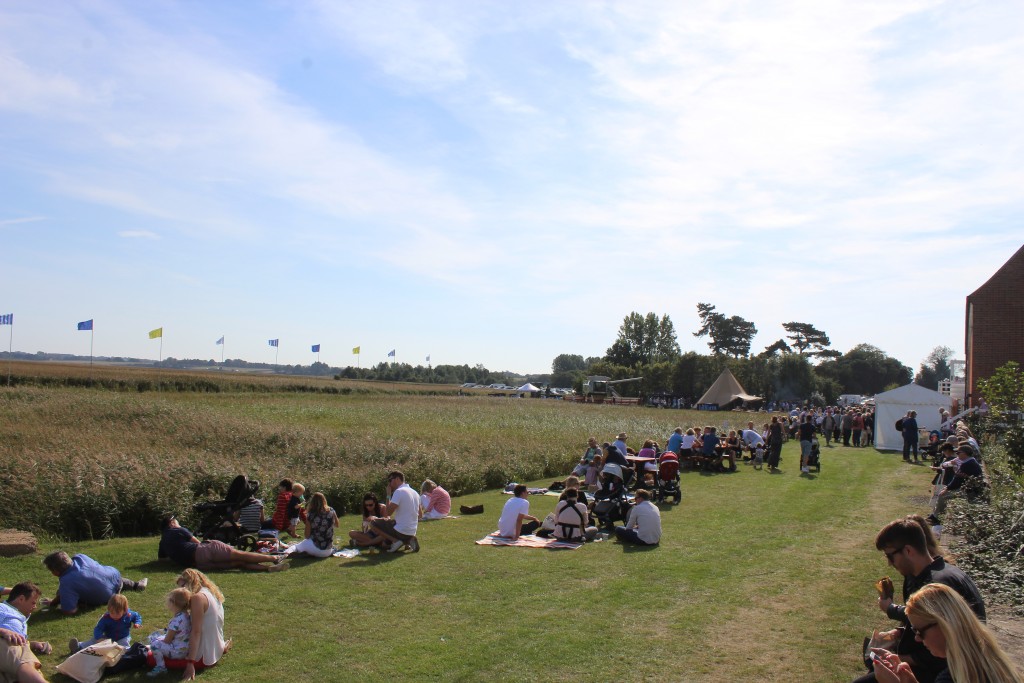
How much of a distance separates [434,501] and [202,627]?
805 centimetres

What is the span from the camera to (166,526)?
10.2 m

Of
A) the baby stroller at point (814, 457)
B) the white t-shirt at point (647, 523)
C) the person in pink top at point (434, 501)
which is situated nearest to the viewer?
the white t-shirt at point (647, 523)

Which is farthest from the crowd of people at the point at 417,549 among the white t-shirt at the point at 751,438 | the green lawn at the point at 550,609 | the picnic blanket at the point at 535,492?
the white t-shirt at the point at 751,438

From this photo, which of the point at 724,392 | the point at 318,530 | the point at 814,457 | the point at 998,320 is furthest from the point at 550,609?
the point at 724,392

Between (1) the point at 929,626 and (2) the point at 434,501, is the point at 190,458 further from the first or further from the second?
(1) the point at 929,626

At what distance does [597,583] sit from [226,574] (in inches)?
190

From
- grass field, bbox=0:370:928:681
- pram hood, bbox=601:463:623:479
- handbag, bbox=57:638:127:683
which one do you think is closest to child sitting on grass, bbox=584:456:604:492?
grass field, bbox=0:370:928:681

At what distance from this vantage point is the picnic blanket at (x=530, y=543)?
11.7 m

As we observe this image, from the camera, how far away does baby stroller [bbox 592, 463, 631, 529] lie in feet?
42.9

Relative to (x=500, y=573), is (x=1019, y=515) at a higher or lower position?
higher

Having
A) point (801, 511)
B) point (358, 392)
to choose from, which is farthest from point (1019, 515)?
point (358, 392)

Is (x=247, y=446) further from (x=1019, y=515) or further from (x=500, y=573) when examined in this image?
(x=1019, y=515)

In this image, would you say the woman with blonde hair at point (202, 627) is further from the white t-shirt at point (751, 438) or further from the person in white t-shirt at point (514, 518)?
the white t-shirt at point (751, 438)

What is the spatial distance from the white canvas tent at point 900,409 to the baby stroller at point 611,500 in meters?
18.5
